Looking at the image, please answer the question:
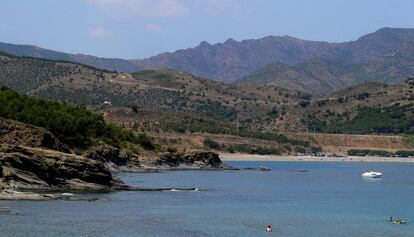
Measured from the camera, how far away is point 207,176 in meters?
153

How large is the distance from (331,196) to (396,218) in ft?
96.2

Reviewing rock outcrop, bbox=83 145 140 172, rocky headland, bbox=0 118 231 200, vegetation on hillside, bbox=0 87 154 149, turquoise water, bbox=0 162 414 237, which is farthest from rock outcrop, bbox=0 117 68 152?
rock outcrop, bbox=83 145 140 172

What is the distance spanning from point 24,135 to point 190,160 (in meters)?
81.3

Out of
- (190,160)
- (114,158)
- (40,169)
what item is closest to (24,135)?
(40,169)

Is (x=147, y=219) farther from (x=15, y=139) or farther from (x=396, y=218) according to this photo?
(x=15, y=139)

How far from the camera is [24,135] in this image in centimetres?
10644

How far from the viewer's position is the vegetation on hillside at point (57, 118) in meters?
130

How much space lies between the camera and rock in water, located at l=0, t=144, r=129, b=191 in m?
83.7

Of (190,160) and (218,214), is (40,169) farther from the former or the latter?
(190,160)

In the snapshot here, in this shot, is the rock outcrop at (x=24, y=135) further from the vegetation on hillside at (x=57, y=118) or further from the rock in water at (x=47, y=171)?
the vegetation on hillside at (x=57, y=118)

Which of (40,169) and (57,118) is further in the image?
(57,118)

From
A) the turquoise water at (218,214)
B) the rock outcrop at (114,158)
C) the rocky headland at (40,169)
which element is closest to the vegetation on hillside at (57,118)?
the rock outcrop at (114,158)

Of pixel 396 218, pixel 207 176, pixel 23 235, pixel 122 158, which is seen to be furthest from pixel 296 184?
pixel 23 235

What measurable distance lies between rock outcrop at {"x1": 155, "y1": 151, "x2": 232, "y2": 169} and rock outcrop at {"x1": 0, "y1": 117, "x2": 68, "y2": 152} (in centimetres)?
6607
